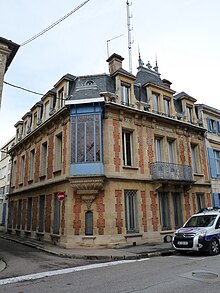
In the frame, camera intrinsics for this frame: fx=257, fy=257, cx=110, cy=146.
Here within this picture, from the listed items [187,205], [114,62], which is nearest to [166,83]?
[114,62]

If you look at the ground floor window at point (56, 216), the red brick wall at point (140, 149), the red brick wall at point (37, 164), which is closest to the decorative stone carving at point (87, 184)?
the ground floor window at point (56, 216)

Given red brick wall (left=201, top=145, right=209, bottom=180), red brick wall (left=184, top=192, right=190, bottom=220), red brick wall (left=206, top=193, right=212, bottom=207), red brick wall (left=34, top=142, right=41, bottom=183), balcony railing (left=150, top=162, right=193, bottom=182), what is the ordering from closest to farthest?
balcony railing (left=150, top=162, right=193, bottom=182) → red brick wall (left=184, top=192, right=190, bottom=220) → red brick wall (left=206, top=193, right=212, bottom=207) → red brick wall (left=34, top=142, right=41, bottom=183) → red brick wall (left=201, top=145, right=209, bottom=180)

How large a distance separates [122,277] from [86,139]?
765cm

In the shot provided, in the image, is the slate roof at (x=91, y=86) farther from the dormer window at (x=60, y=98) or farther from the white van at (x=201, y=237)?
the white van at (x=201, y=237)

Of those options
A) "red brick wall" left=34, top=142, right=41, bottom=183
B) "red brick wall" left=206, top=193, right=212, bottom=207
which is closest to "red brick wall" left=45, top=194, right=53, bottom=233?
"red brick wall" left=34, top=142, right=41, bottom=183

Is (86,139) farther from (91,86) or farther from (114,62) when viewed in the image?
(114,62)

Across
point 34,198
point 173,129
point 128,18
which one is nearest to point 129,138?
point 173,129

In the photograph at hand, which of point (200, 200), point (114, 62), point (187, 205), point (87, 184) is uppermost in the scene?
point (114, 62)

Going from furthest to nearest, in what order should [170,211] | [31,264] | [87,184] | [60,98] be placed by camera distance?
1. [60,98]
2. [170,211]
3. [87,184]
4. [31,264]

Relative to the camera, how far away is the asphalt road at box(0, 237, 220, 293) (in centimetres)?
548

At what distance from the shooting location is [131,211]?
1337 cm

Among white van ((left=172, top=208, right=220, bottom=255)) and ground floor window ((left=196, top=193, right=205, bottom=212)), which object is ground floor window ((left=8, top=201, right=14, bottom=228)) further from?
white van ((left=172, top=208, right=220, bottom=255))

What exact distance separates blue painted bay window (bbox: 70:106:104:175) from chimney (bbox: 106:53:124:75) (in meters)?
4.28

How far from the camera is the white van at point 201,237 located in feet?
30.7
